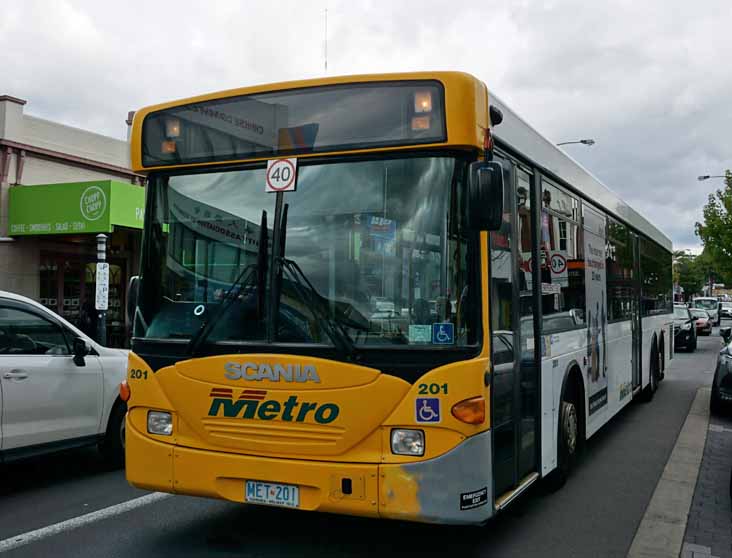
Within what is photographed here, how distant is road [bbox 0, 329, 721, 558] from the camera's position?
5383mm

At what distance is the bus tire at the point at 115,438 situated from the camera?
7953mm

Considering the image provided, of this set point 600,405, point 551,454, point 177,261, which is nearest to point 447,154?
point 177,261

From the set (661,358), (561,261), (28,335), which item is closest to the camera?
(561,261)

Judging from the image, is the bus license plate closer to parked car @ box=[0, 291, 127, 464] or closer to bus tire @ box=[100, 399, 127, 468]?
parked car @ box=[0, 291, 127, 464]

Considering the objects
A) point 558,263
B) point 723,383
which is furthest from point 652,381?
point 558,263

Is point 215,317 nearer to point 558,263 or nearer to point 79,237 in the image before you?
point 558,263

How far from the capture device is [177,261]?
546 centimetres

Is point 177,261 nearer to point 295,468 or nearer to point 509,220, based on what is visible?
point 295,468

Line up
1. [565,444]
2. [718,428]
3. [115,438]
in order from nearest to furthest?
1. [565,444]
2. [115,438]
3. [718,428]

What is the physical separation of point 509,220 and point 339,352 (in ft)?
5.55

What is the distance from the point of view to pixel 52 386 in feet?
23.6

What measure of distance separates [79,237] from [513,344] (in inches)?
674

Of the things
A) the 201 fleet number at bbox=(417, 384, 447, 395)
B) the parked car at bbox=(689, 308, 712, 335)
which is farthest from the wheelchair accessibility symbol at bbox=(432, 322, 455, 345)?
the parked car at bbox=(689, 308, 712, 335)

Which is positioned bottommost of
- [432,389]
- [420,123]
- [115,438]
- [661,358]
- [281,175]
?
[115,438]
